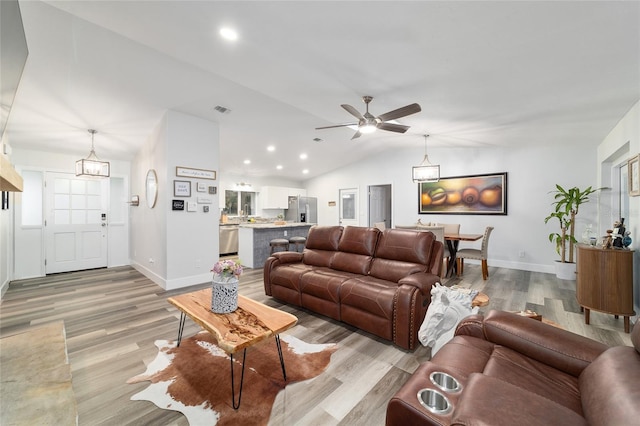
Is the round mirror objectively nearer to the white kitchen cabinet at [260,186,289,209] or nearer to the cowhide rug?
the cowhide rug

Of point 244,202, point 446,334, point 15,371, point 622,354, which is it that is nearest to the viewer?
point 622,354

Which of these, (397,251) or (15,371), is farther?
(397,251)

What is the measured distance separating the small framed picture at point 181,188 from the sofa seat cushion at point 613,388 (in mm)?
4694

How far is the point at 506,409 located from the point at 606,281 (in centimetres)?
313

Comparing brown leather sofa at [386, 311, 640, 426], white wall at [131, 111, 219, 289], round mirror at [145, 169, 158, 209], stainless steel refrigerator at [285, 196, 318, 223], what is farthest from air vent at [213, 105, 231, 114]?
stainless steel refrigerator at [285, 196, 318, 223]

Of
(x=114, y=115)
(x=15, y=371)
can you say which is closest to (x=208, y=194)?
(x=114, y=115)

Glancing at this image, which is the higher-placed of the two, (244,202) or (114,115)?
(114,115)

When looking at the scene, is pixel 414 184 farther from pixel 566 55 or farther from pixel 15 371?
pixel 15 371

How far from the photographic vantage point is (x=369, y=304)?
261 centimetres

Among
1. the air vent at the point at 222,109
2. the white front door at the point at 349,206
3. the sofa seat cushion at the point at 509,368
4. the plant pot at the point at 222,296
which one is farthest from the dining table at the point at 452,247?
the air vent at the point at 222,109

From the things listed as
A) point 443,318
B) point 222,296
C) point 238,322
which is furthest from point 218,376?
point 443,318

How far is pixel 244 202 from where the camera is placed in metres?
8.68

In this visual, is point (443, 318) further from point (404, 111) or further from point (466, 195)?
point (466, 195)

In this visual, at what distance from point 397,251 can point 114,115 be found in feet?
14.8
